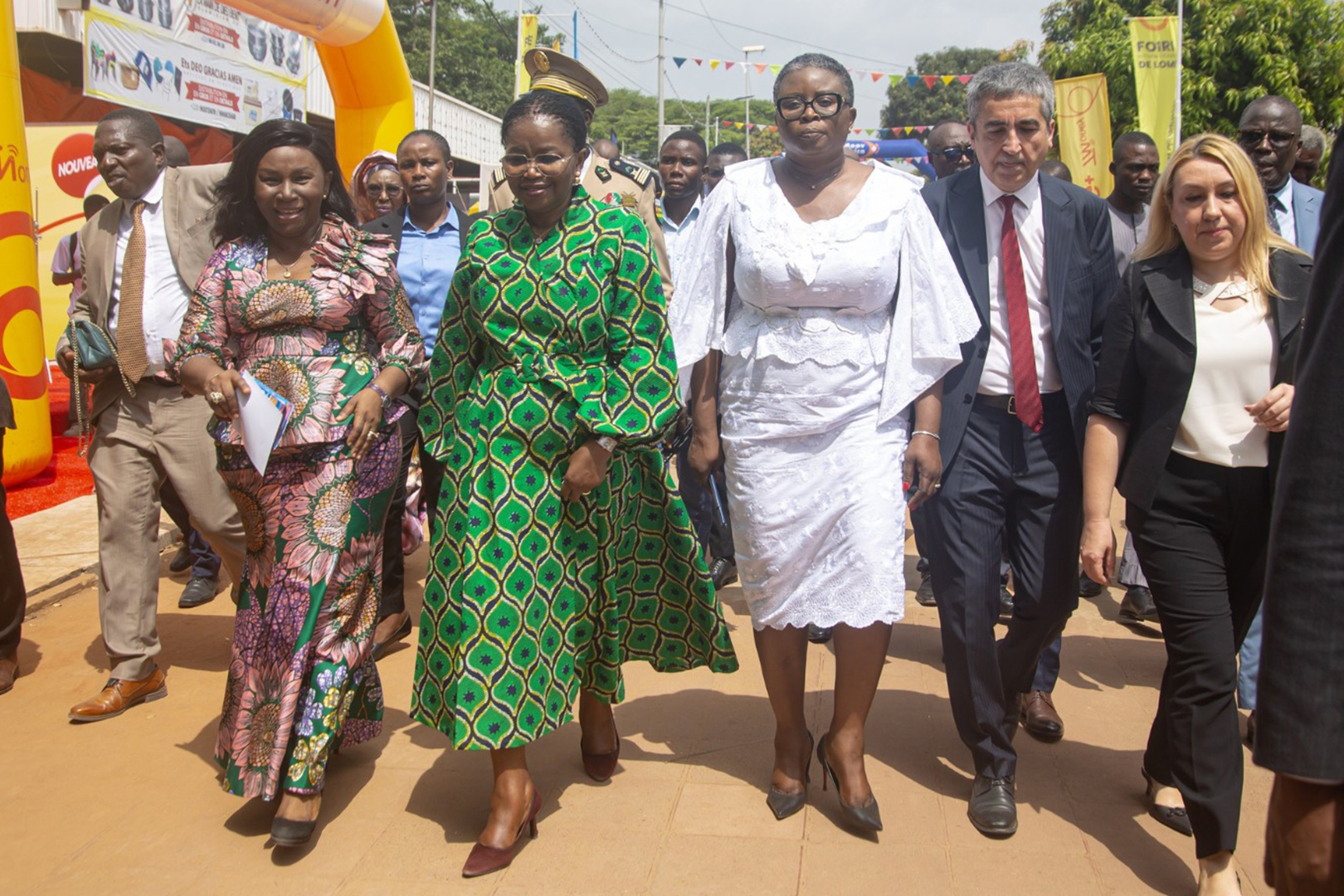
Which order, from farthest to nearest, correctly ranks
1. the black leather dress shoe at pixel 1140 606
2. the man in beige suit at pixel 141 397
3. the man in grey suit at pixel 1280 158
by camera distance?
1. the black leather dress shoe at pixel 1140 606
2. the man in grey suit at pixel 1280 158
3. the man in beige suit at pixel 141 397

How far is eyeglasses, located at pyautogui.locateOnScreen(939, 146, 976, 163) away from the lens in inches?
313

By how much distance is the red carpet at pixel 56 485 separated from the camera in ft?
26.2

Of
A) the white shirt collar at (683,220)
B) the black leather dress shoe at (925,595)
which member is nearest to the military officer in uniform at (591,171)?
the white shirt collar at (683,220)

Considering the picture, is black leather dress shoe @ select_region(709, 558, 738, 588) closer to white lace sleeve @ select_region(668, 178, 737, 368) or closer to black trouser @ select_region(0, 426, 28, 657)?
white lace sleeve @ select_region(668, 178, 737, 368)

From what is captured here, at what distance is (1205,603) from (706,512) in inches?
127

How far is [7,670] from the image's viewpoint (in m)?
4.96

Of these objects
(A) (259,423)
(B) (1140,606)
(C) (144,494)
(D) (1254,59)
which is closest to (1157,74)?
(D) (1254,59)

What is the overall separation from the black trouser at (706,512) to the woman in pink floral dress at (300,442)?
2153 mm

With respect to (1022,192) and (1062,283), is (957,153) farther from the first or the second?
(1062,283)

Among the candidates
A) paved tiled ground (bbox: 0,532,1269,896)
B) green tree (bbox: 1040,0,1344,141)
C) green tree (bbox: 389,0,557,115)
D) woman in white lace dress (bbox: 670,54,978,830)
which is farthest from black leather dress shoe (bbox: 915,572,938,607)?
green tree (bbox: 389,0,557,115)

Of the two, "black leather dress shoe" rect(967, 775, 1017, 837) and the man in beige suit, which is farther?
the man in beige suit

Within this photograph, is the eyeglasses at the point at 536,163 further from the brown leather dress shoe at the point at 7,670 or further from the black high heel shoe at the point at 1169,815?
the brown leather dress shoe at the point at 7,670

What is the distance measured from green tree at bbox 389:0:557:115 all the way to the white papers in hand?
41306 mm

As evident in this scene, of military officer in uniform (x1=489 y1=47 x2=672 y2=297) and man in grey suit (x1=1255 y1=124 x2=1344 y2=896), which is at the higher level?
military officer in uniform (x1=489 y1=47 x2=672 y2=297)
